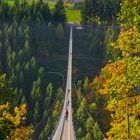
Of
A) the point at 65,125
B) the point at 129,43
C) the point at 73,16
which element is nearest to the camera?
the point at 129,43

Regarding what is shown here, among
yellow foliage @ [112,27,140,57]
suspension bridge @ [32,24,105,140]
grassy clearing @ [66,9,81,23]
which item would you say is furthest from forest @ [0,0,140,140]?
yellow foliage @ [112,27,140,57]

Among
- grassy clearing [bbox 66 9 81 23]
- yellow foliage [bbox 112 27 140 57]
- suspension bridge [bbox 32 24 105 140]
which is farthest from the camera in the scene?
grassy clearing [bbox 66 9 81 23]

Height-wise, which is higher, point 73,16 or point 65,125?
point 73,16

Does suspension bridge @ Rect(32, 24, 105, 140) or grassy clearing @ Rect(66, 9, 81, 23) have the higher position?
grassy clearing @ Rect(66, 9, 81, 23)

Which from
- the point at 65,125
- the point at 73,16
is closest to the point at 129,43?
the point at 65,125

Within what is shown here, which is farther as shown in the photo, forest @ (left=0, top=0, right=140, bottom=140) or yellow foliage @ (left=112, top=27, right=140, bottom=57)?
forest @ (left=0, top=0, right=140, bottom=140)

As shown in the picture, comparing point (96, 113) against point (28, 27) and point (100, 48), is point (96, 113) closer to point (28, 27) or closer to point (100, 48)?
point (100, 48)

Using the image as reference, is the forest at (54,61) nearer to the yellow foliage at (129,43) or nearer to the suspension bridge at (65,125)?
the suspension bridge at (65,125)

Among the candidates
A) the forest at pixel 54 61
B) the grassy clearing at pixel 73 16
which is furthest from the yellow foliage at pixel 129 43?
the grassy clearing at pixel 73 16

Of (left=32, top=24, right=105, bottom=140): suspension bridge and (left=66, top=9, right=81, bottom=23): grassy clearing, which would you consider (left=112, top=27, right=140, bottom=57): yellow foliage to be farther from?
(left=66, top=9, right=81, bottom=23): grassy clearing

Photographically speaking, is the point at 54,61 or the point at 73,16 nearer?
the point at 54,61

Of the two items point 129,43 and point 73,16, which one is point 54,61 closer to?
point 73,16
